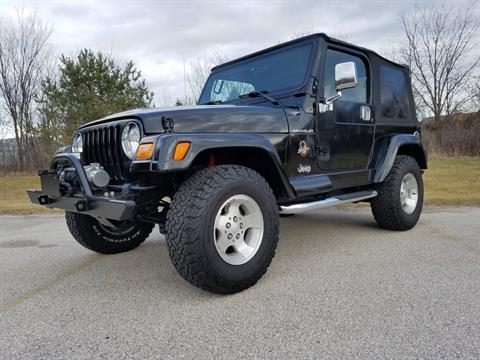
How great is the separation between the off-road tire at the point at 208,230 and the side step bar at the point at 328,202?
404mm

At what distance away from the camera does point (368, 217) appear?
5.59 metres

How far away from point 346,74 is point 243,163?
47.7 inches

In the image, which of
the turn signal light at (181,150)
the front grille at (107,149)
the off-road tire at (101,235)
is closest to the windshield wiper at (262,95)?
the turn signal light at (181,150)

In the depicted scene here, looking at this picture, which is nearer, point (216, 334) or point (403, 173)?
point (216, 334)

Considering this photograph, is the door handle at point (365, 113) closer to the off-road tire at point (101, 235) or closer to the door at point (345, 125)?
the door at point (345, 125)

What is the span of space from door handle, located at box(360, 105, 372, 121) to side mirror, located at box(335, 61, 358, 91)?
874 millimetres

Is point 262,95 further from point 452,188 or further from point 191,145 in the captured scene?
point 452,188

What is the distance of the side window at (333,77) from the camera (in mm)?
3672

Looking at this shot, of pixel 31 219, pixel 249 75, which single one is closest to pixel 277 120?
pixel 249 75

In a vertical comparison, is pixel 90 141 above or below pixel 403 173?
above

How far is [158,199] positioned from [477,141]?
2182 centimetres

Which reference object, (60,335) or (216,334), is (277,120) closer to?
(216,334)

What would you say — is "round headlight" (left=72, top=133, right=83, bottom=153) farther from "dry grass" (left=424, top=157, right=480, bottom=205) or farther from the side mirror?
"dry grass" (left=424, top=157, right=480, bottom=205)

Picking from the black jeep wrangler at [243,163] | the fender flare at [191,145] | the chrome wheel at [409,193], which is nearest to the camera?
the fender flare at [191,145]
